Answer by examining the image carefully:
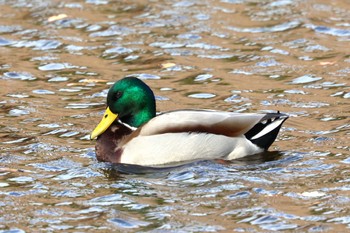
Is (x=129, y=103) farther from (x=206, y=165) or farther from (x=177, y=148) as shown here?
(x=206, y=165)

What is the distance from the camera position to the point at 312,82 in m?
12.5

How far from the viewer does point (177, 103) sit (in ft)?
39.4

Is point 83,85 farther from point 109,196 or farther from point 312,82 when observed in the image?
point 109,196

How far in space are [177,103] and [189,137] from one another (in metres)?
2.16

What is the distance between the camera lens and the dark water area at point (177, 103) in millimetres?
8195

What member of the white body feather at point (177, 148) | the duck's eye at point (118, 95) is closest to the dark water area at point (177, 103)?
the white body feather at point (177, 148)

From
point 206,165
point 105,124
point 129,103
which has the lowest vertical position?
point 206,165

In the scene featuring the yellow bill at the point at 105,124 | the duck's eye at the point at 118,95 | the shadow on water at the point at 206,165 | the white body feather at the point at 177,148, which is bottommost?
the shadow on water at the point at 206,165

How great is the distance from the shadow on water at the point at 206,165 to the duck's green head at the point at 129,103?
1.92ft

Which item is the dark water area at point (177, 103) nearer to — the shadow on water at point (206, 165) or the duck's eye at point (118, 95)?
the shadow on water at point (206, 165)

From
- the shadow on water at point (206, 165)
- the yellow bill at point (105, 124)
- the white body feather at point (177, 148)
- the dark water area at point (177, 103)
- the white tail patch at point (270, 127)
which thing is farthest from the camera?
the yellow bill at point (105, 124)

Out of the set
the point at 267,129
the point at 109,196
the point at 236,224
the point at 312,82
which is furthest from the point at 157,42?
the point at 236,224

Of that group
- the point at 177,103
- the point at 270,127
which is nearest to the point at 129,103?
the point at 270,127

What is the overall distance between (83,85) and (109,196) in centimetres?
421
